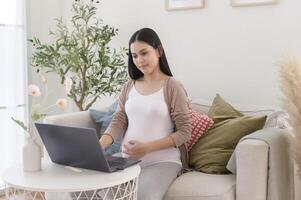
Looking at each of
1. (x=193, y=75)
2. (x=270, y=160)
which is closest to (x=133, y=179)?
(x=270, y=160)

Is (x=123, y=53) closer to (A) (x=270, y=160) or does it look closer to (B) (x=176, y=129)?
(B) (x=176, y=129)

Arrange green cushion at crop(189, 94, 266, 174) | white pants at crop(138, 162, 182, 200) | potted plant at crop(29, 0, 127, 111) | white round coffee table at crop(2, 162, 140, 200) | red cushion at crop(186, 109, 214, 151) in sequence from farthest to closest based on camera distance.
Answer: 1. potted plant at crop(29, 0, 127, 111)
2. red cushion at crop(186, 109, 214, 151)
3. green cushion at crop(189, 94, 266, 174)
4. white pants at crop(138, 162, 182, 200)
5. white round coffee table at crop(2, 162, 140, 200)

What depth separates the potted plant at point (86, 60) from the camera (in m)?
3.29

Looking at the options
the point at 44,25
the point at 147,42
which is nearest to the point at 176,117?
the point at 147,42

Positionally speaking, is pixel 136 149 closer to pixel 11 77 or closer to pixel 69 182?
pixel 69 182

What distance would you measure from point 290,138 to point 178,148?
59cm

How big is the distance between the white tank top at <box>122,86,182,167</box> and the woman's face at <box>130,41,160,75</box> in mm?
143

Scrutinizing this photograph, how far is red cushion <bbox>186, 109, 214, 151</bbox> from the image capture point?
2441 mm

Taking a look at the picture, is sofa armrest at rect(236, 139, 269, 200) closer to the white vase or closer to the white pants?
the white pants

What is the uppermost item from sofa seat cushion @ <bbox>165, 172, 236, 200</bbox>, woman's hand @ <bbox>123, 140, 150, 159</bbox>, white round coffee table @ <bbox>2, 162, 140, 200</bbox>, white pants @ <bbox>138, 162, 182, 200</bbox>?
woman's hand @ <bbox>123, 140, 150, 159</bbox>

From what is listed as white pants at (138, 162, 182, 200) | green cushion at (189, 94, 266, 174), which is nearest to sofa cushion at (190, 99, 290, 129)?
green cushion at (189, 94, 266, 174)

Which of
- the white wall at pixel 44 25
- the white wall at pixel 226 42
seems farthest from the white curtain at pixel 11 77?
the white wall at pixel 226 42

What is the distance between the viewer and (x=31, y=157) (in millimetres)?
1840

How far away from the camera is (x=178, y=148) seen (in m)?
2.30
